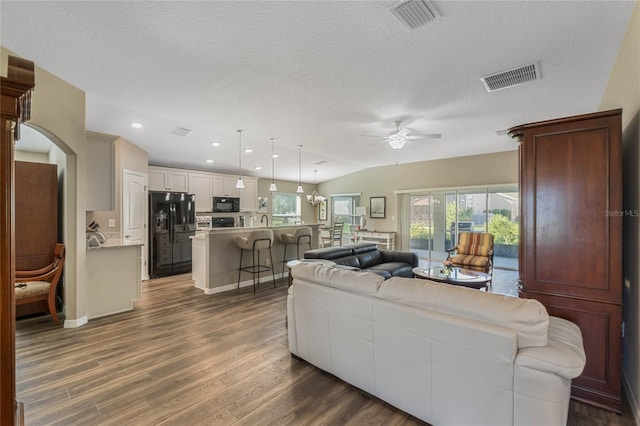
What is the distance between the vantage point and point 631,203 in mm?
2068

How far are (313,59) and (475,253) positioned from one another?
189 inches

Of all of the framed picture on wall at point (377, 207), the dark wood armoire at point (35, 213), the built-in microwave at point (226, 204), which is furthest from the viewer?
the framed picture on wall at point (377, 207)

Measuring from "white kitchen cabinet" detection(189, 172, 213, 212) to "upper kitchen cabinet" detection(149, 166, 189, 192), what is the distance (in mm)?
143

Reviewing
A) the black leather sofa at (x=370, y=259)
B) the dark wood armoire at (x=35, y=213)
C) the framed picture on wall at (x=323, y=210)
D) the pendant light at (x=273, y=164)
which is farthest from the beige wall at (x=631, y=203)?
the framed picture on wall at (x=323, y=210)

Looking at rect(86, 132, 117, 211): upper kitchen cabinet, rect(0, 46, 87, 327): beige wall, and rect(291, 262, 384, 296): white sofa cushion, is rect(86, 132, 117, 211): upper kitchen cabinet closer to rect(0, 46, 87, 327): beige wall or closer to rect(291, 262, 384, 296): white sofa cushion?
rect(0, 46, 87, 327): beige wall

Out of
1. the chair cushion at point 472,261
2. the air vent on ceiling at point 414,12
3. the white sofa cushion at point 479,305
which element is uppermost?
the air vent on ceiling at point 414,12

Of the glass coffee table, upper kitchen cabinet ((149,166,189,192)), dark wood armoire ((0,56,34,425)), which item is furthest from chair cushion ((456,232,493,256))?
upper kitchen cabinet ((149,166,189,192))

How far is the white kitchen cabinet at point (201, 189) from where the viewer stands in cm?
668

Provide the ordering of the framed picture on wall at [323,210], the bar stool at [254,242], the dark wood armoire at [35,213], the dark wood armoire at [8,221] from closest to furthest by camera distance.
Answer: the dark wood armoire at [8,221] < the dark wood armoire at [35,213] < the bar stool at [254,242] < the framed picture on wall at [323,210]

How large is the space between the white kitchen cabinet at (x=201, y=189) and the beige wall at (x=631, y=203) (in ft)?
22.9

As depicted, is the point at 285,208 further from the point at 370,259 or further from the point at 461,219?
the point at 461,219

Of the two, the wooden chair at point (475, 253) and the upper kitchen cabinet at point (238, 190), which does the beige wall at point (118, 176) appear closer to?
the upper kitchen cabinet at point (238, 190)

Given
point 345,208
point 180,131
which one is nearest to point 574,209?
point 180,131

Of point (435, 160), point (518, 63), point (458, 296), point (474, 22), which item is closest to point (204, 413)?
point (458, 296)
